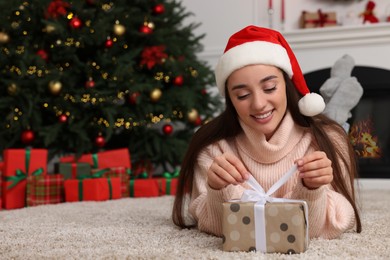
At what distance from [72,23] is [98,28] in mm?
123

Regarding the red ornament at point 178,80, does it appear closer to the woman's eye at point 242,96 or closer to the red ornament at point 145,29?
the red ornament at point 145,29

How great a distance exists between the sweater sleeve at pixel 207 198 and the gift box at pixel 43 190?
3.49ft

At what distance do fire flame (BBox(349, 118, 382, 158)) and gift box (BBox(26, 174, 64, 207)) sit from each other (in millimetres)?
1429

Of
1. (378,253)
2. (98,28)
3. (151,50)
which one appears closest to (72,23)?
(98,28)

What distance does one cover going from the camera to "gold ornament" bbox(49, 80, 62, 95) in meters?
2.38

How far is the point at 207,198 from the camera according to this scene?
110cm

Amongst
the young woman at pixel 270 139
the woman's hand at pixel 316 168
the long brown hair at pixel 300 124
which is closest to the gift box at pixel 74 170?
the long brown hair at pixel 300 124

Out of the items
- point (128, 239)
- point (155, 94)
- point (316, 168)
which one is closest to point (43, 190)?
point (155, 94)

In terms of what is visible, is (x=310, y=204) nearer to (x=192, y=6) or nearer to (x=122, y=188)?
(x=122, y=188)

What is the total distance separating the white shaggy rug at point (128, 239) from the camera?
3.18ft

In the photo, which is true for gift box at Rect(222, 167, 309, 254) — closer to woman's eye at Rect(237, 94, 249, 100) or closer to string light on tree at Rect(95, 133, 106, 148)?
woman's eye at Rect(237, 94, 249, 100)

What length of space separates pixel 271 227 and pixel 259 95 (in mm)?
277

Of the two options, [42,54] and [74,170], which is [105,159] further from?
[42,54]

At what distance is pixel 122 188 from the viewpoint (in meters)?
2.32
